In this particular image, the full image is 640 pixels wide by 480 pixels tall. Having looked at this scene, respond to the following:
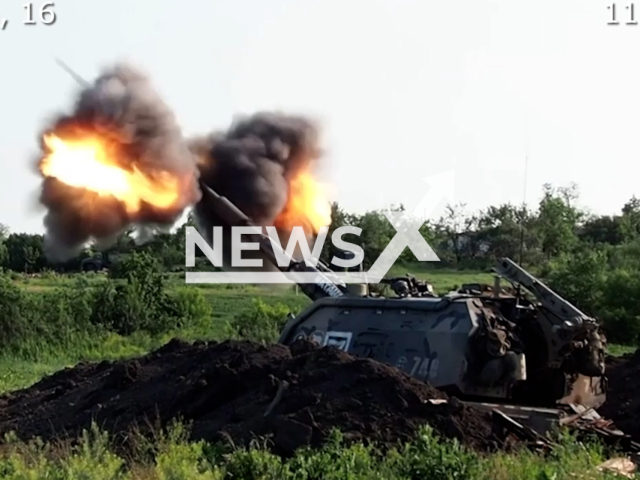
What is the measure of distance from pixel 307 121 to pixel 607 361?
8.32 metres

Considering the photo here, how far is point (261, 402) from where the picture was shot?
39.1 feet

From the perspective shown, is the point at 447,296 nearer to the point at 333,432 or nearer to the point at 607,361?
the point at 333,432

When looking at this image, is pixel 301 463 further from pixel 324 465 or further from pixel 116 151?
pixel 116 151

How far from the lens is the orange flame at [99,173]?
1474 centimetres

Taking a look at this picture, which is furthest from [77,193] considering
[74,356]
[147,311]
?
[147,311]

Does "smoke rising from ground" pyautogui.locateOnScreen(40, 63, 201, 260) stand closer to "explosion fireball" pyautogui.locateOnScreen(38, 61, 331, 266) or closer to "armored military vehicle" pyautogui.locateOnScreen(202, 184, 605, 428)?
"explosion fireball" pyautogui.locateOnScreen(38, 61, 331, 266)

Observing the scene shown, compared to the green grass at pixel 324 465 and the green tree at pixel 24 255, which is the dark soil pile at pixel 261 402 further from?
the green tree at pixel 24 255

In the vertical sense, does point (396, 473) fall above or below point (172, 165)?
below

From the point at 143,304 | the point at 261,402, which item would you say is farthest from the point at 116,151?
the point at 143,304

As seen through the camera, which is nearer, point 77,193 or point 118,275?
point 77,193

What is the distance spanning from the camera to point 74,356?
24891 mm

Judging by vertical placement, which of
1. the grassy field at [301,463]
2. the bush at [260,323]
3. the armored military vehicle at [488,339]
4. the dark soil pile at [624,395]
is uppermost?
the armored military vehicle at [488,339]

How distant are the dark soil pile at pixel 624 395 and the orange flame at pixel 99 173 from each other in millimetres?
7401

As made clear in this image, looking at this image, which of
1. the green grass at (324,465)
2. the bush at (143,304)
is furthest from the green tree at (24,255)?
the green grass at (324,465)
